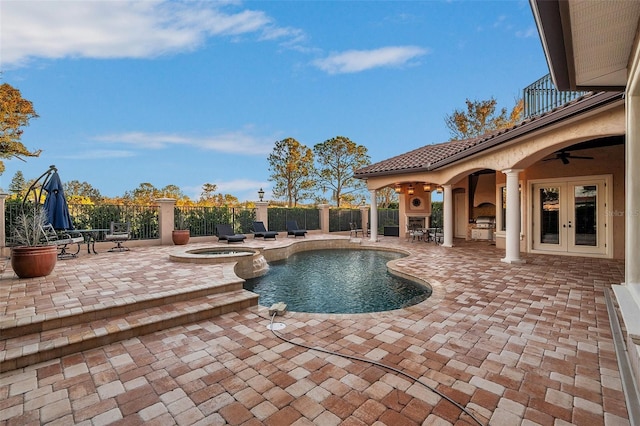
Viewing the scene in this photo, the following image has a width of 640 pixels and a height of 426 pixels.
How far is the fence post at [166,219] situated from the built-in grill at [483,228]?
14618 mm

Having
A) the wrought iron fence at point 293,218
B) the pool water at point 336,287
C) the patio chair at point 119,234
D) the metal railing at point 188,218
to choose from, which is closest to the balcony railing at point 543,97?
the pool water at point 336,287

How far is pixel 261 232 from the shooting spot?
1520 centimetres

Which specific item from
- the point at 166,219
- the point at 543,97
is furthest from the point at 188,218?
the point at 543,97

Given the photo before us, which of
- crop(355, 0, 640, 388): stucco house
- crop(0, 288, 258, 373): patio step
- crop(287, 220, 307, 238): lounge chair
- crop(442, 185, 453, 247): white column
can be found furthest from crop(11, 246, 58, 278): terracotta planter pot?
crop(442, 185, 453, 247): white column

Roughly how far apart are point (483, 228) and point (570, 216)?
16.2 ft

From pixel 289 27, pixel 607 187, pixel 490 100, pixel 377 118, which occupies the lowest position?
pixel 607 187

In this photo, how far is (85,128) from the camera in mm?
23750

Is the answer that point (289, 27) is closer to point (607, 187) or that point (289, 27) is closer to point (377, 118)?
point (377, 118)

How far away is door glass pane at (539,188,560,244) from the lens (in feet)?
33.1

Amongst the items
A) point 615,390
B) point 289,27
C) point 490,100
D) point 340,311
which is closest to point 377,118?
point 490,100

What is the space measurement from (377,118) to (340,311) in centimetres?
3270

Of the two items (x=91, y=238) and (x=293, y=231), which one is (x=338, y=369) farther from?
(x=293, y=231)

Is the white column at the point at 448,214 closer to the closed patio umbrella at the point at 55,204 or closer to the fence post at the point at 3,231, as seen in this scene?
the closed patio umbrella at the point at 55,204

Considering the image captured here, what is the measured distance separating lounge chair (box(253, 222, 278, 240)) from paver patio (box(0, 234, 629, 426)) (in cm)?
954
